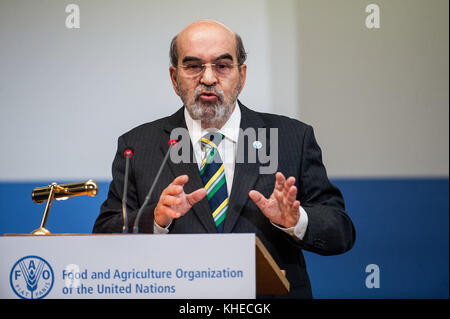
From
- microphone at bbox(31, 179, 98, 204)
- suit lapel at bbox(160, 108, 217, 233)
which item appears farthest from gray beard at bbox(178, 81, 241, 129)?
microphone at bbox(31, 179, 98, 204)

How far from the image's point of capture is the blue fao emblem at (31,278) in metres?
1.57

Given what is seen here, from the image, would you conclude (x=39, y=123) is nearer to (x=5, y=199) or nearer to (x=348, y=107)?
(x=5, y=199)

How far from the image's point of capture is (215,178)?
260cm

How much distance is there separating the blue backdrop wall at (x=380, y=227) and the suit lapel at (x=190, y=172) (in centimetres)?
83

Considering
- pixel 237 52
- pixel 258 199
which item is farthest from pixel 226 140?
pixel 258 199

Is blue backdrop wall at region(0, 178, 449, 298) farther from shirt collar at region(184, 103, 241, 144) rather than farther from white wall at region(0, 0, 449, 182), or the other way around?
shirt collar at region(184, 103, 241, 144)

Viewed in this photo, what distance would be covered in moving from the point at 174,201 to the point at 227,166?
763 millimetres

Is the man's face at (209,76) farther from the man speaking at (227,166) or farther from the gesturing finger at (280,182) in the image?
the gesturing finger at (280,182)

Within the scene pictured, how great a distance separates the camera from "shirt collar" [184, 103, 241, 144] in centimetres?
273

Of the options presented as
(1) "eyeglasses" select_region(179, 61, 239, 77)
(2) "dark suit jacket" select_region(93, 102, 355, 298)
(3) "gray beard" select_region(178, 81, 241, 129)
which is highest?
(1) "eyeglasses" select_region(179, 61, 239, 77)

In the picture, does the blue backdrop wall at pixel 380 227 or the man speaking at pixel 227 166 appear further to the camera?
the blue backdrop wall at pixel 380 227

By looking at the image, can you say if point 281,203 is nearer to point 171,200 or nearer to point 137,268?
point 171,200

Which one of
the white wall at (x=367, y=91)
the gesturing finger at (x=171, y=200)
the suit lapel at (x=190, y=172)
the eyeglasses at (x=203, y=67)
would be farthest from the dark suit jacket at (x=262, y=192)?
the white wall at (x=367, y=91)

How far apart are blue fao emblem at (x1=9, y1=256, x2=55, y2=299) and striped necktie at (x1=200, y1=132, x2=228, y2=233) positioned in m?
1.01
